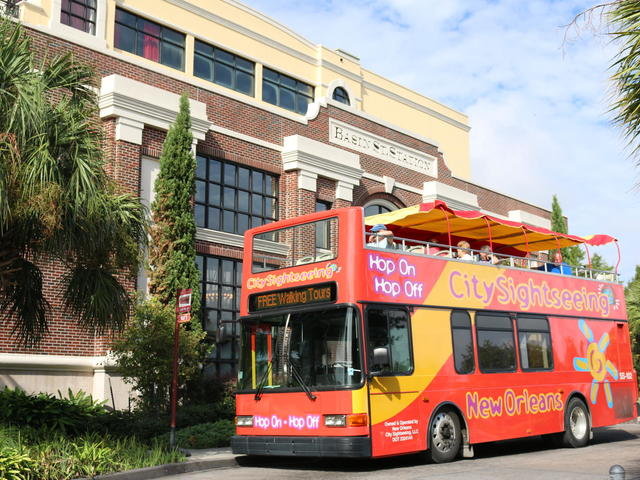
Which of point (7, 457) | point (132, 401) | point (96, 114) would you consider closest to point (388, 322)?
point (7, 457)

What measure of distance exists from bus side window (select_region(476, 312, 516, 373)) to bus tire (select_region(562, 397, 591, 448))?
208cm

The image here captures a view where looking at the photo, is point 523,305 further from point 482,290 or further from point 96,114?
point 96,114

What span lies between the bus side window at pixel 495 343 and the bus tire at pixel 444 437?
117cm

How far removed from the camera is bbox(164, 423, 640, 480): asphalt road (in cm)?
1068

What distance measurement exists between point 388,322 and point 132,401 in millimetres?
8959

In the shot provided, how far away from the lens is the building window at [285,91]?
33.1 metres

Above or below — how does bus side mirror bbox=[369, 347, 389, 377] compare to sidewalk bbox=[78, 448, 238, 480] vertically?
above

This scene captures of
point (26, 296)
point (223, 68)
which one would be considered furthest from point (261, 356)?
point (223, 68)

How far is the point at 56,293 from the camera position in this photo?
17938 mm

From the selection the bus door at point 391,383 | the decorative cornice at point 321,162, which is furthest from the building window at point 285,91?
the bus door at point 391,383

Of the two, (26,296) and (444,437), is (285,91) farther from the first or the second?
(444,437)

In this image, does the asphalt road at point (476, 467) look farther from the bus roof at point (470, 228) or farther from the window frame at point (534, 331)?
the bus roof at point (470, 228)

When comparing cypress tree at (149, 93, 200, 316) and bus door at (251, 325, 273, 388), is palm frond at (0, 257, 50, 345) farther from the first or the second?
cypress tree at (149, 93, 200, 316)

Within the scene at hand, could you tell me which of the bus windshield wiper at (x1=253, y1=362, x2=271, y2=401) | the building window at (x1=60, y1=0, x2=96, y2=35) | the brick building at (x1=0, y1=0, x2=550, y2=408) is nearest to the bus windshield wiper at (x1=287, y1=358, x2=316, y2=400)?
the bus windshield wiper at (x1=253, y1=362, x2=271, y2=401)
